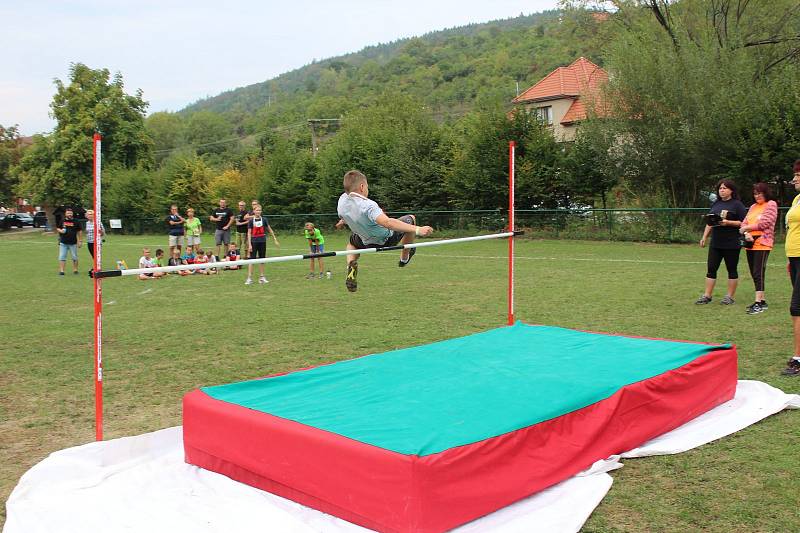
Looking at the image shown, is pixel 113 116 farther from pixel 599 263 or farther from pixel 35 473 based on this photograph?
pixel 35 473

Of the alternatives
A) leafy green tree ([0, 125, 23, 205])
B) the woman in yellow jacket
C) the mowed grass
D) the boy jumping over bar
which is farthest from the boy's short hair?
leafy green tree ([0, 125, 23, 205])

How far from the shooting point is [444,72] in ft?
311

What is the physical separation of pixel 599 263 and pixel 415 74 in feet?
279

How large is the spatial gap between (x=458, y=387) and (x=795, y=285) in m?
3.48

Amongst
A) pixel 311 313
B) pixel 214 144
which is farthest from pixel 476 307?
pixel 214 144

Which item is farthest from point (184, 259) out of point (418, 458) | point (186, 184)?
point (186, 184)

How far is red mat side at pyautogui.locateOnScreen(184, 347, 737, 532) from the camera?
3508mm

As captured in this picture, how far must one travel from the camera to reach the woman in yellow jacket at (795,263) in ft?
20.3

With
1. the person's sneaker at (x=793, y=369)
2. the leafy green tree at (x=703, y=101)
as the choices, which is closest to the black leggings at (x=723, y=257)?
the person's sneaker at (x=793, y=369)

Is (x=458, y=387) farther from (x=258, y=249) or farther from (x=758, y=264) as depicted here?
(x=258, y=249)

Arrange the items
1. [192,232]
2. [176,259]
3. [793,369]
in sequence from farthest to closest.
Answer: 1. [192,232]
2. [176,259]
3. [793,369]

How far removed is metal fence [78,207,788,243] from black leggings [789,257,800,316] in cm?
1447

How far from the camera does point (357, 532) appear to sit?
12.0 ft

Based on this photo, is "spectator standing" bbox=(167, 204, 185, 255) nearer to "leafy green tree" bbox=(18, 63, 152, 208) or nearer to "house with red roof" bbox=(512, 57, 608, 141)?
"house with red roof" bbox=(512, 57, 608, 141)
